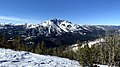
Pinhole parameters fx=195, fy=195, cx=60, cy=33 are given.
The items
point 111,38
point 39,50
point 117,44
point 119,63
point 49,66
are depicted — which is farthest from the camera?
point 39,50

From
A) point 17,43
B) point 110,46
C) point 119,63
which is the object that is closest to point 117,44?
point 110,46

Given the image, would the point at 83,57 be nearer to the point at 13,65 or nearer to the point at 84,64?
the point at 84,64

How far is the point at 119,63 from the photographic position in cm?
5984

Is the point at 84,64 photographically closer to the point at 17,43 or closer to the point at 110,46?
the point at 110,46

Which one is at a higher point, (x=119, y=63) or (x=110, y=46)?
(x=110, y=46)

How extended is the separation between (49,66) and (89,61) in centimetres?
868

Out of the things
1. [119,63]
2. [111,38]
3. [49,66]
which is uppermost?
[111,38]

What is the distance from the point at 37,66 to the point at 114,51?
940 inches

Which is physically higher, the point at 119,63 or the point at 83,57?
the point at 83,57

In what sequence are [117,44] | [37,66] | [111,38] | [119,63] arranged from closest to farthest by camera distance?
[37,66] < [111,38] < [117,44] < [119,63]

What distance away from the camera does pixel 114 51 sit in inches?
1949

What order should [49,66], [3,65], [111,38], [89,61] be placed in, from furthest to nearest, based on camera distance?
[111,38] < [89,61] < [49,66] < [3,65]

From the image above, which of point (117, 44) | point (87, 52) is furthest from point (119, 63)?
point (87, 52)

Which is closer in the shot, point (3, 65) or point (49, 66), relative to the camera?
point (3, 65)
